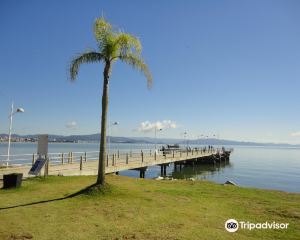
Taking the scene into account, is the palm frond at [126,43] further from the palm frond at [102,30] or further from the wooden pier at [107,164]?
the wooden pier at [107,164]

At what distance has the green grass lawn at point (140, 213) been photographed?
9.20 m

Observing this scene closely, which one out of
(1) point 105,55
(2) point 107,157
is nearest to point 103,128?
(1) point 105,55

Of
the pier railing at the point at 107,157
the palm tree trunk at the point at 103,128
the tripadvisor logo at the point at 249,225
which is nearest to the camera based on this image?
the tripadvisor logo at the point at 249,225

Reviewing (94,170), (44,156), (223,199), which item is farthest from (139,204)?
(94,170)

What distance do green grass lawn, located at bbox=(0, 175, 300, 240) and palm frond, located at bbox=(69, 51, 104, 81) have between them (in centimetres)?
561

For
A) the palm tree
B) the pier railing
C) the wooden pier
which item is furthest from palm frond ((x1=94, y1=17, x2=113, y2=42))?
the pier railing

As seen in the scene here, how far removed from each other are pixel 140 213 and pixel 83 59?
792cm

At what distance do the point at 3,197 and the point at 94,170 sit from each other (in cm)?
1196

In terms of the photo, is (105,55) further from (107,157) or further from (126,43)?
(107,157)

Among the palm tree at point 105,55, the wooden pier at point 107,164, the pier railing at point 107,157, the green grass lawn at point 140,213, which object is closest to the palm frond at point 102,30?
the palm tree at point 105,55

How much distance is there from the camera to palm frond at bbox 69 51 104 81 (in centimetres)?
1545

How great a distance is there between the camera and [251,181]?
44125 millimetres

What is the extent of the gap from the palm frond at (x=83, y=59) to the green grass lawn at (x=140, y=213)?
5.61 meters

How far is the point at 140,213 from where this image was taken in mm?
11367
